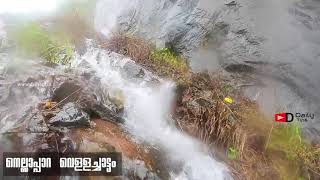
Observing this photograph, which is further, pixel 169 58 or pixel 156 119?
pixel 169 58

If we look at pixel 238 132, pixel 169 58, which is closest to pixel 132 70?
→ pixel 169 58

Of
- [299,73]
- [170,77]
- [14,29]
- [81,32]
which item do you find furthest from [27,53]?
[299,73]

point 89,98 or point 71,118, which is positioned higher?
point 89,98

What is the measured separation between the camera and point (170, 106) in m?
4.46

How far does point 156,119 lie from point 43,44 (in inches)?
82.9

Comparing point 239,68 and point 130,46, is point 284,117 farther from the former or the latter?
point 130,46

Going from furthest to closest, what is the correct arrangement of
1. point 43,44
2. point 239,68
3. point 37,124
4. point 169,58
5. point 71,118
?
point 169,58
point 43,44
point 239,68
point 71,118
point 37,124

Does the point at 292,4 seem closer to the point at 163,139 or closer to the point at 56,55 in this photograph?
the point at 163,139

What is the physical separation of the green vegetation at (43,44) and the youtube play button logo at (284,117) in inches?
110

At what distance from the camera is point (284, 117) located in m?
4.42

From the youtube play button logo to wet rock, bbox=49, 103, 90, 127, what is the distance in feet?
7.30

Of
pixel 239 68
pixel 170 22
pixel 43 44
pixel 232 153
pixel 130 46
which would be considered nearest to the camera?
pixel 232 153

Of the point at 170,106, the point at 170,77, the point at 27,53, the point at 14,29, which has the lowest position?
the point at 170,106

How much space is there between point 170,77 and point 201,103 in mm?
739
